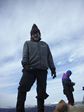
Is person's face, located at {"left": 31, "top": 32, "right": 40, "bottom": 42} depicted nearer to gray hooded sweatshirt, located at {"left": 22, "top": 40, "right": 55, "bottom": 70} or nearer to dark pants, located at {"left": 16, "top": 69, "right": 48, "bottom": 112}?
gray hooded sweatshirt, located at {"left": 22, "top": 40, "right": 55, "bottom": 70}

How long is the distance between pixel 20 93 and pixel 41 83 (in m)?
0.53

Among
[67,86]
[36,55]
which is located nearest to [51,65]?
[36,55]

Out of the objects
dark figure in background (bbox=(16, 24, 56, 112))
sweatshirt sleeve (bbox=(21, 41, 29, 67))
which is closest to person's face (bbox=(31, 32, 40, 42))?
dark figure in background (bbox=(16, 24, 56, 112))

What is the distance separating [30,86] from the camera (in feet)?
22.8

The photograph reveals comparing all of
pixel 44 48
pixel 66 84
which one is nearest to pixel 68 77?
pixel 66 84

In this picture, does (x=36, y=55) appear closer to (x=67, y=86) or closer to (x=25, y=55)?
(x=25, y=55)

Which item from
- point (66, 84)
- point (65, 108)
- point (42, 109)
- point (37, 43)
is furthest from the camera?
point (66, 84)

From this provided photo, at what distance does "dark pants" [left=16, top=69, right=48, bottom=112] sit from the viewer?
688 cm


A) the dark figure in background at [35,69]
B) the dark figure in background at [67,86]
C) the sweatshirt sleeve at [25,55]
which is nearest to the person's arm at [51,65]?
the dark figure in background at [35,69]

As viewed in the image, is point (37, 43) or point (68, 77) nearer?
point (37, 43)

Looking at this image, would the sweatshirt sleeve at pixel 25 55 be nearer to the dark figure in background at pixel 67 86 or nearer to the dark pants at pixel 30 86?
the dark pants at pixel 30 86

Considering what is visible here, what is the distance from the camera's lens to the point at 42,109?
271 inches

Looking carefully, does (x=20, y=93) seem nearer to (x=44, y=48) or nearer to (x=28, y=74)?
(x=28, y=74)

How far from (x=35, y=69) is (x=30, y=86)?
0.40 m
